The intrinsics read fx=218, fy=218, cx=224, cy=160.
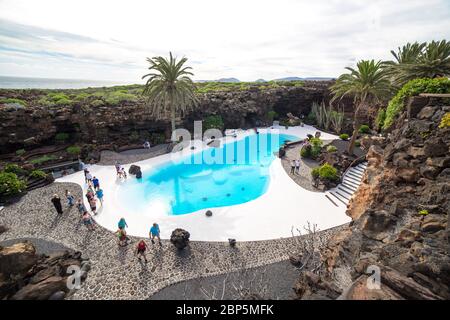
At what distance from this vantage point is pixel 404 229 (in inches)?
300

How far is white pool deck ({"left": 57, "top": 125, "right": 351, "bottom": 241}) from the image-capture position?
13719 millimetres

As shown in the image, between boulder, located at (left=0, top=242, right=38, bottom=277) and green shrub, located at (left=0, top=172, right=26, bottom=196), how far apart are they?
29.8ft

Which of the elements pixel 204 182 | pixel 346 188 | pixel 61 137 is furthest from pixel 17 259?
pixel 346 188

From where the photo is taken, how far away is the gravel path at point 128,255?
9922mm

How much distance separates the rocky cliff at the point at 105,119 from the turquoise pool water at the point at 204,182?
27.2ft

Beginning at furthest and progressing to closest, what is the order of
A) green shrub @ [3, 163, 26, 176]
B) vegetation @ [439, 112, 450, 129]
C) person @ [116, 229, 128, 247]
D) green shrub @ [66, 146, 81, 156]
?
green shrub @ [66, 146, 81, 156], green shrub @ [3, 163, 26, 176], person @ [116, 229, 128, 247], vegetation @ [439, 112, 450, 129]

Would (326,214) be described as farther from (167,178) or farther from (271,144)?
(271,144)

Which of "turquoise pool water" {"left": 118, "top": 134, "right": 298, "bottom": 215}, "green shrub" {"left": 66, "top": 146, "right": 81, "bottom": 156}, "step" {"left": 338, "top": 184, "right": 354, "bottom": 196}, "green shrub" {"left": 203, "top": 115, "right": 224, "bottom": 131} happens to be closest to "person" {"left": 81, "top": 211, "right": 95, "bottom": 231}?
"turquoise pool water" {"left": 118, "top": 134, "right": 298, "bottom": 215}

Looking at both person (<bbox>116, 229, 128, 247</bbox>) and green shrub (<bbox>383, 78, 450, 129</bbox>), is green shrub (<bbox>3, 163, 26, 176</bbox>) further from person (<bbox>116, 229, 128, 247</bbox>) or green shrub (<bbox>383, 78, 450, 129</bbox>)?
green shrub (<bbox>383, 78, 450, 129</bbox>)

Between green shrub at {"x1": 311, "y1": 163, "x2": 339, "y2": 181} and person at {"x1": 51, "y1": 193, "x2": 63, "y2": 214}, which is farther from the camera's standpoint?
green shrub at {"x1": 311, "y1": 163, "x2": 339, "y2": 181}

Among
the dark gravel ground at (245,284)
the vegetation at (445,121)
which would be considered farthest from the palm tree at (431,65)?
the dark gravel ground at (245,284)

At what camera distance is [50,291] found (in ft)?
29.8

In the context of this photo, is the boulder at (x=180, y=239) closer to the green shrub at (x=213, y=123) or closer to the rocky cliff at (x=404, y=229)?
the rocky cliff at (x=404, y=229)

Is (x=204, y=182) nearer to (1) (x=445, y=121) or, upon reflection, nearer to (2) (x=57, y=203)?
(2) (x=57, y=203)
